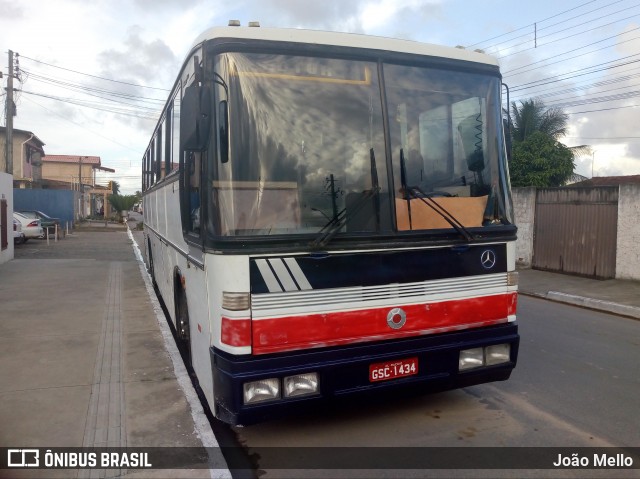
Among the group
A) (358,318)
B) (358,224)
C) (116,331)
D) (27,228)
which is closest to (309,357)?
(358,318)

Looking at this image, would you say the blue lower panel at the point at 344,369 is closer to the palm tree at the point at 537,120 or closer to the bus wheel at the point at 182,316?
the bus wheel at the point at 182,316

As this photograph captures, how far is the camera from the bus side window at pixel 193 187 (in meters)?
3.93

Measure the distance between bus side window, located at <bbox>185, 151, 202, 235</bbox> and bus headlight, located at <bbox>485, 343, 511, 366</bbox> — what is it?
2.48 metres

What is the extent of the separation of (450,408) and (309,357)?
1689 millimetres

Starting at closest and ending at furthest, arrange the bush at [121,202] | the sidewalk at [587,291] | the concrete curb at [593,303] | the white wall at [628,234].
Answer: the concrete curb at [593,303] < the sidewalk at [587,291] < the white wall at [628,234] < the bush at [121,202]

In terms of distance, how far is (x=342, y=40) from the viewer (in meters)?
4.03

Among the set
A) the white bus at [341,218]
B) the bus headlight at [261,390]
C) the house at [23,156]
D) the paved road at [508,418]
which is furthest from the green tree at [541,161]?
the house at [23,156]

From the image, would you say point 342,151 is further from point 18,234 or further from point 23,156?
point 23,156

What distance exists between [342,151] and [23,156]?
38555 millimetres

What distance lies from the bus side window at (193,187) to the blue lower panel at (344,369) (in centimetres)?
102

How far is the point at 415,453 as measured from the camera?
12.7 ft

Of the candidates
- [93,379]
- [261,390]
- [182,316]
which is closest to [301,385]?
[261,390]

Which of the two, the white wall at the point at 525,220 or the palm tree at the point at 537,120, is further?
the palm tree at the point at 537,120

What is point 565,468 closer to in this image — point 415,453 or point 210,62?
point 415,453
